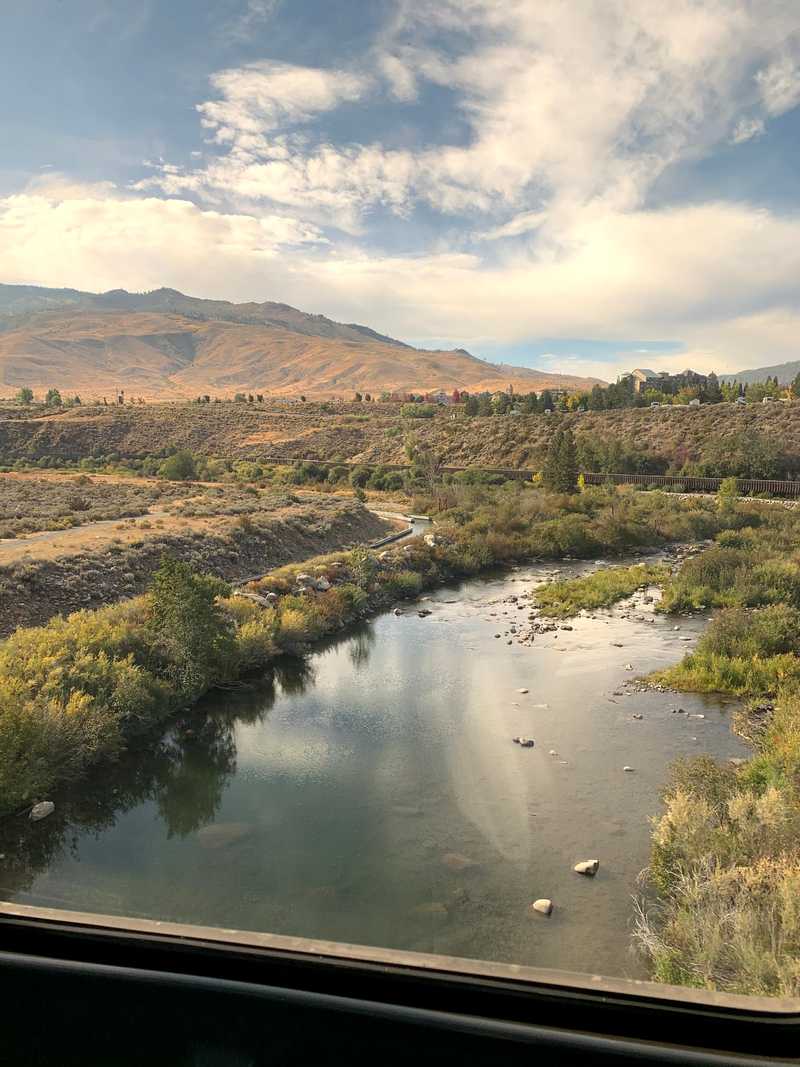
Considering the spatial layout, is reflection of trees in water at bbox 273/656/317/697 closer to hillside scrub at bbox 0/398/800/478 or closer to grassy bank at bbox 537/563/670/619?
grassy bank at bbox 537/563/670/619

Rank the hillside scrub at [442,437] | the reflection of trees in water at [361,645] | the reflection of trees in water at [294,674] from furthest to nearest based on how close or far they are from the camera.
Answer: the hillside scrub at [442,437] → the reflection of trees in water at [361,645] → the reflection of trees in water at [294,674]

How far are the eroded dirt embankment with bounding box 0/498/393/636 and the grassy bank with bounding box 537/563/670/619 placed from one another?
9981 mm

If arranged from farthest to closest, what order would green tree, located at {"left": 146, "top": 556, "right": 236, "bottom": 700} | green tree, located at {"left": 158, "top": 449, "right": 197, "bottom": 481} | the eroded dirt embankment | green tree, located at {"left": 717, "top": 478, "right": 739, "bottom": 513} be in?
green tree, located at {"left": 158, "top": 449, "right": 197, "bottom": 481}
green tree, located at {"left": 717, "top": 478, "right": 739, "bottom": 513}
the eroded dirt embankment
green tree, located at {"left": 146, "top": 556, "right": 236, "bottom": 700}

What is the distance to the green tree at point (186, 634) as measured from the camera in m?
13.7

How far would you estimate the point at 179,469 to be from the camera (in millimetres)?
50625

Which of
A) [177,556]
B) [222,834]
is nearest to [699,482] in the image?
[177,556]

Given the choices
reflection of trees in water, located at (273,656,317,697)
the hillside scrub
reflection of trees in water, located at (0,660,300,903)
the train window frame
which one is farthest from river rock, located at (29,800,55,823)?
the hillside scrub

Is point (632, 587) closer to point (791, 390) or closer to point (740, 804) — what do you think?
point (740, 804)

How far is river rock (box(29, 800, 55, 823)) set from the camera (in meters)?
9.10

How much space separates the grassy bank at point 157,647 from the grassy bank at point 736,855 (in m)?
7.94

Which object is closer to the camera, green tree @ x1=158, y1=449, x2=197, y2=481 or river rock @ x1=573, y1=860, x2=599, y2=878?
river rock @ x1=573, y1=860, x2=599, y2=878

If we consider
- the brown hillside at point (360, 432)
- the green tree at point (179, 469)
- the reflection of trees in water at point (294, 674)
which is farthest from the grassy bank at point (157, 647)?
the brown hillside at point (360, 432)

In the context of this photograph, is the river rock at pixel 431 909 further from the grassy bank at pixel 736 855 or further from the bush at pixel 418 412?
the bush at pixel 418 412

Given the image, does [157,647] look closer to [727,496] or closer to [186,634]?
[186,634]
